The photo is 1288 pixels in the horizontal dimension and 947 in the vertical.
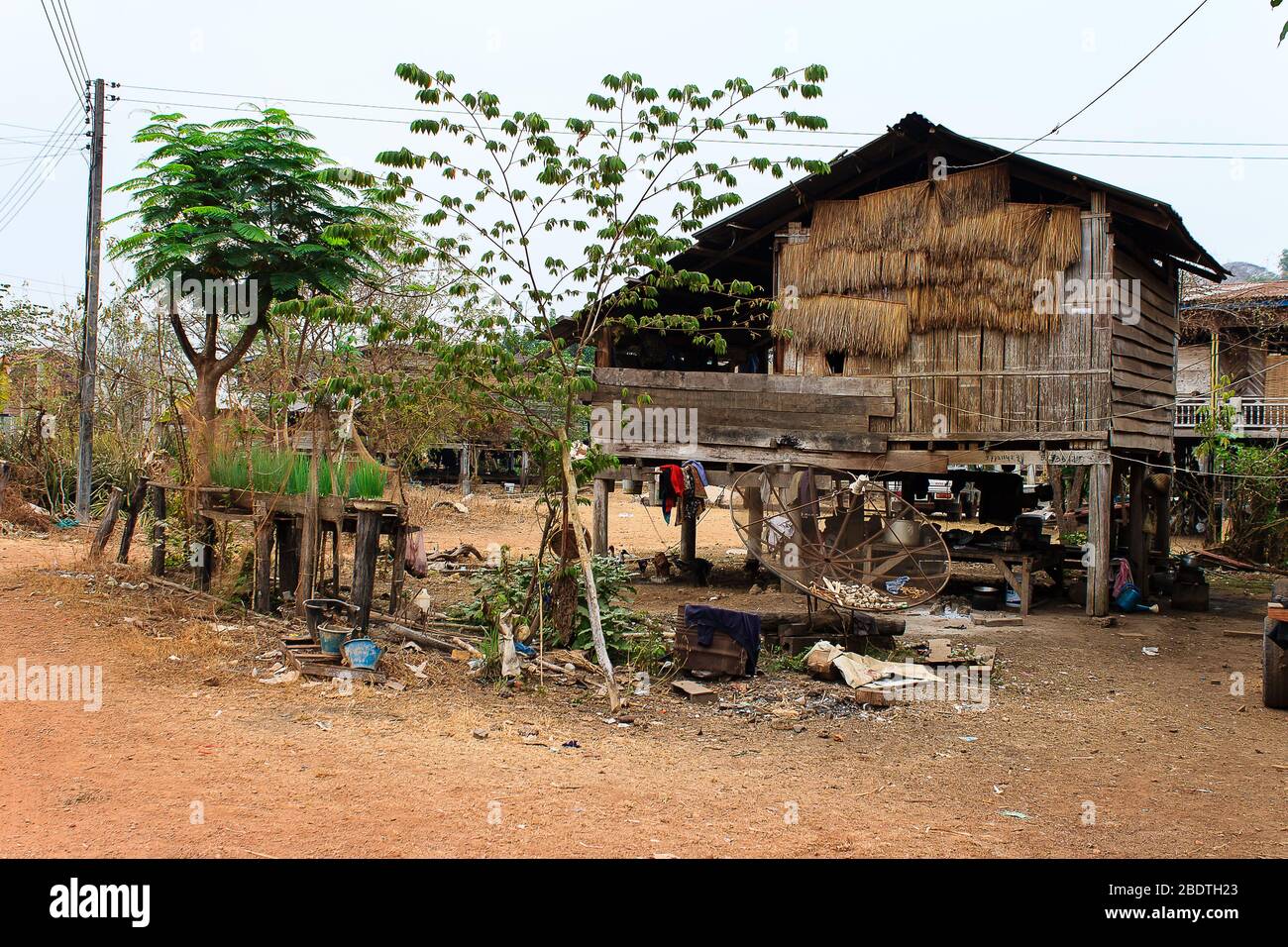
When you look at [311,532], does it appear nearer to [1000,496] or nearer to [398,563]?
[398,563]

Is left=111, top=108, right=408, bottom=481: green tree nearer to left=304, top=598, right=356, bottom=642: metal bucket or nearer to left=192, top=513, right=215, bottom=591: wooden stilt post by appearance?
left=192, top=513, right=215, bottom=591: wooden stilt post

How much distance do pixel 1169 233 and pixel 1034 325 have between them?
264cm

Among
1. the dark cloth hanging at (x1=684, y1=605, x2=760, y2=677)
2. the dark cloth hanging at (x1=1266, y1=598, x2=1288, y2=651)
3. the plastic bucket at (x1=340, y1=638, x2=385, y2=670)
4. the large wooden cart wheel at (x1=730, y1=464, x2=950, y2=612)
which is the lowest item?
the plastic bucket at (x1=340, y1=638, x2=385, y2=670)

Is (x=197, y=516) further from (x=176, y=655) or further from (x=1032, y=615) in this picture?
(x=1032, y=615)

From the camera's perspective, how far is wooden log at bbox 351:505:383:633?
9.41 m

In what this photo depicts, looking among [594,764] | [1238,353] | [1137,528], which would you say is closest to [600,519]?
[1137,528]

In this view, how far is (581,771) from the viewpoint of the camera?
6.35 meters

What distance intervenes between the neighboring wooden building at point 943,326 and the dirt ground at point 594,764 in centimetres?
422

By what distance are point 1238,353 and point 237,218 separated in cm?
2388

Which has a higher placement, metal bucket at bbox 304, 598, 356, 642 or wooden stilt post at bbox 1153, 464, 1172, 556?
wooden stilt post at bbox 1153, 464, 1172, 556

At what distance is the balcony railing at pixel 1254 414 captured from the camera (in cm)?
2285

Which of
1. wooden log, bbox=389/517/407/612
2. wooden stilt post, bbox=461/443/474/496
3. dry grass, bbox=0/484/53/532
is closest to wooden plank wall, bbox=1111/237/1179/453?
wooden log, bbox=389/517/407/612

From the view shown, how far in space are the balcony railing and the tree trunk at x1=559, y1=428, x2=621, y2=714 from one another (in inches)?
745
